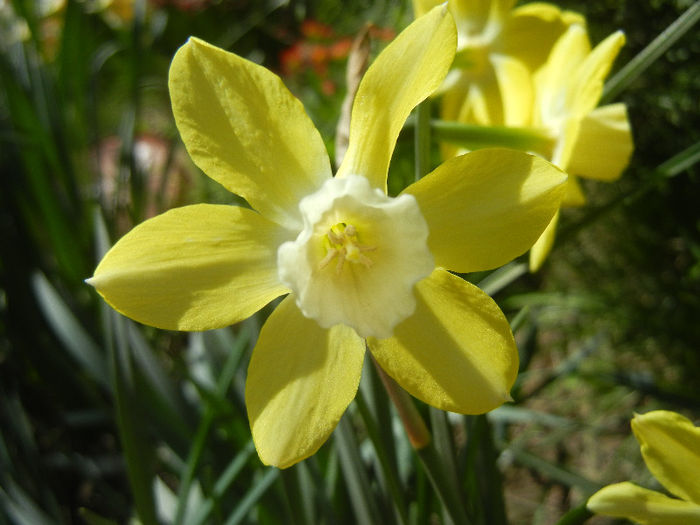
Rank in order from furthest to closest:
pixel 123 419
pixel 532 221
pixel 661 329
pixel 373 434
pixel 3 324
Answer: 1. pixel 3 324
2. pixel 661 329
3. pixel 123 419
4. pixel 373 434
5. pixel 532 221

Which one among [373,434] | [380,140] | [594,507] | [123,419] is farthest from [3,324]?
[594,507]

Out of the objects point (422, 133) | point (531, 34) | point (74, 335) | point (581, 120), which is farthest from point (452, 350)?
point (74, 335)

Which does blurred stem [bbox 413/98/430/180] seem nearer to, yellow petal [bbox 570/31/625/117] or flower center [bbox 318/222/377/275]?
flower center [bbox 318/222/377/275]

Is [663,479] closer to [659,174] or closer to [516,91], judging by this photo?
[659,174]

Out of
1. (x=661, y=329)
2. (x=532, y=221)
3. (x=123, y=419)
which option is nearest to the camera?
(x=532, y=221)

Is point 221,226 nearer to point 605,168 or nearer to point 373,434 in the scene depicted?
point 373,434

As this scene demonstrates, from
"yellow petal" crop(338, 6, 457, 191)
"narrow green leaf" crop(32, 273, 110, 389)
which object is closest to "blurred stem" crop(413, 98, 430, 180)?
"yellow petal" crop(338, 6, 457, 191)
